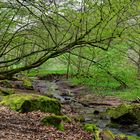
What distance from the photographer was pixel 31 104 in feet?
56.0

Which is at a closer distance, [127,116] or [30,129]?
[30,129]

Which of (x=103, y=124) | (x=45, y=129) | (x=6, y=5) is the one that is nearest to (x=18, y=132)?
(x=45, y=129)

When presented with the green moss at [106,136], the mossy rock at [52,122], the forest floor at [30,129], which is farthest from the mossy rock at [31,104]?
the green moss at [106,136]

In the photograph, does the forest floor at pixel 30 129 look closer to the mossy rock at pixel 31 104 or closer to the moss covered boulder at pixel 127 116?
the mossy rock at pixel 31 104

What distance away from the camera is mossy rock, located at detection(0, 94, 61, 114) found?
16.8 metres

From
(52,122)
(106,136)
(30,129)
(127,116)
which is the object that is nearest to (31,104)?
(52,122)

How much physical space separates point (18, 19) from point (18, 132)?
3.74 meters

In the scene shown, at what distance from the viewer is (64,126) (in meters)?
15.5

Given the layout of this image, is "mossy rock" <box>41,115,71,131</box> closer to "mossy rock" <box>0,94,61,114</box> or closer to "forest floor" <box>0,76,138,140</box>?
"forest floor" <box>0,76,138,140</box>

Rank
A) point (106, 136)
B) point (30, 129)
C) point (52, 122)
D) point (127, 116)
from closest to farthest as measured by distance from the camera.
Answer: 1. point (30, 129)
2. point (106, 136)
3. point (52, 122)
4. point (127, 116)

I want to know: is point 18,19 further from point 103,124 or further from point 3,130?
point 103,124

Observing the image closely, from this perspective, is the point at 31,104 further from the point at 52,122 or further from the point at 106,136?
the point at 106,136

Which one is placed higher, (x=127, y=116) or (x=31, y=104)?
(x=31, y=104)

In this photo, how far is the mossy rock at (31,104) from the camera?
16.8 meters
